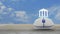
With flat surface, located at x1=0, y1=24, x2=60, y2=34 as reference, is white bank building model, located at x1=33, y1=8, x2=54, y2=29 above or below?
above

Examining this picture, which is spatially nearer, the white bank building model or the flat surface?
the flat surface

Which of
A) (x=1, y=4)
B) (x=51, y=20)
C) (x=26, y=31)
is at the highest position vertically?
(x=1, y=4)

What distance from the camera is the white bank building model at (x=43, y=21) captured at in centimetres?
488

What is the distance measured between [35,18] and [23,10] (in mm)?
375

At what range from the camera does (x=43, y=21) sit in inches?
192

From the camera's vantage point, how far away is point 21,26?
5094 mm

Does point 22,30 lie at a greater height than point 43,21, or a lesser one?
lesser

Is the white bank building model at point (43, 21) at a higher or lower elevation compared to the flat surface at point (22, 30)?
higher

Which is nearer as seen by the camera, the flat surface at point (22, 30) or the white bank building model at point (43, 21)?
the flat surface at point (22, 30)

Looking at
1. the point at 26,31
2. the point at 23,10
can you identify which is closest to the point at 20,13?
the point at 23,10

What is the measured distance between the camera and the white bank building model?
4877mm

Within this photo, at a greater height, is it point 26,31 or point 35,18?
point 35,18

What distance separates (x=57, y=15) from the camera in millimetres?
5102

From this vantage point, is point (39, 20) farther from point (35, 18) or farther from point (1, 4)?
point (1, 4)
